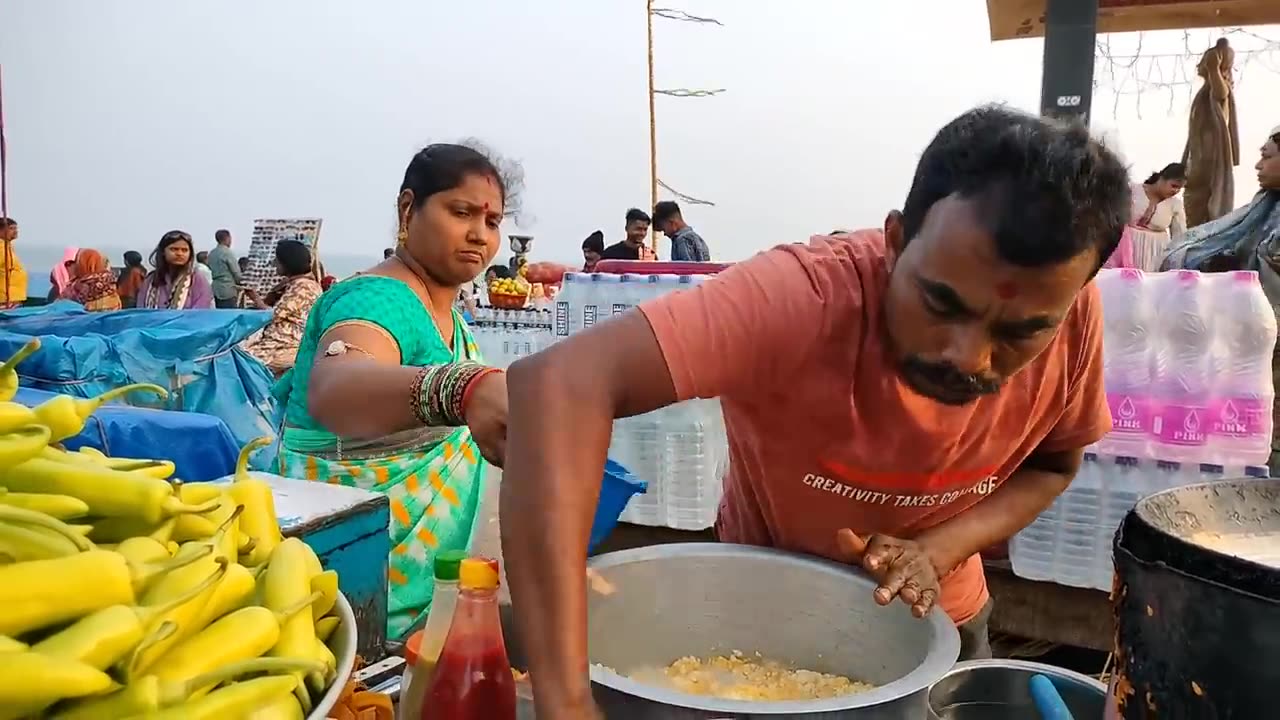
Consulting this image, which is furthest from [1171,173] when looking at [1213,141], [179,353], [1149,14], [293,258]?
[179,353]

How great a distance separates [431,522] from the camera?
6.65 ft

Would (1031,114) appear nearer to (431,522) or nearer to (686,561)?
(686,561)

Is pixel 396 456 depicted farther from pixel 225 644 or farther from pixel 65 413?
pixel 225 644

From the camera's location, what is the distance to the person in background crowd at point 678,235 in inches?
303

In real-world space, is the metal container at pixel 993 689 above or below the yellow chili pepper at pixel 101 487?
below

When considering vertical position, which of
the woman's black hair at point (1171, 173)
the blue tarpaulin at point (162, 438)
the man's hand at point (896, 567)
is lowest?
the blue tarpaulin at point (162, 438)

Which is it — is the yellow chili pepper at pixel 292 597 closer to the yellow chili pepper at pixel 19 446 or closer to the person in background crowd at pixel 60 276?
the yellow chili pepper at pixel 19 446

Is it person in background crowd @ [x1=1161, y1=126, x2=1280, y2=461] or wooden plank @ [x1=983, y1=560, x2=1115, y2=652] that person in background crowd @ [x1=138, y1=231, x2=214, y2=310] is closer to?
wooden plank @ [x1=983, y1=560, x2=1115, y2=652]

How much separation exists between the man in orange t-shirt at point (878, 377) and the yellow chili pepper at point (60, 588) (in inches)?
17.0

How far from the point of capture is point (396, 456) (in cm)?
198

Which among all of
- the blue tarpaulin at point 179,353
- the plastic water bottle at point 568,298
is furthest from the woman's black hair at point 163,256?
the plastic water bottle at point 568,298

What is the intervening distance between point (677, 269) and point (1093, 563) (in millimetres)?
2102

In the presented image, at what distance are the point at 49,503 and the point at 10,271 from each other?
951 cm

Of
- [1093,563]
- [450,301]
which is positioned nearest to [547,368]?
[450,301]
